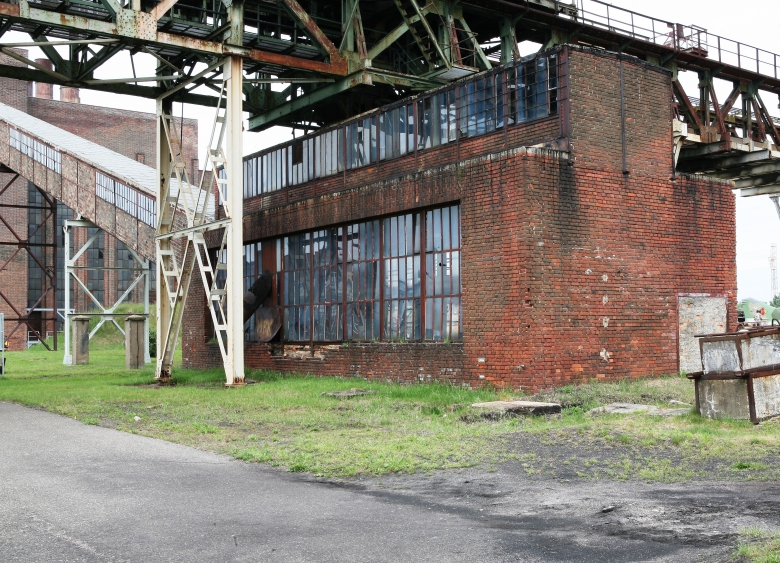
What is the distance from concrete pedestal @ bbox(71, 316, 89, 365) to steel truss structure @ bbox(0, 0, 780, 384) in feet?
17.3

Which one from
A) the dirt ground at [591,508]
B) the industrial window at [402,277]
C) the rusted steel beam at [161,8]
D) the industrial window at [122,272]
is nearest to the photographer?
the dirt ground at [591,508]

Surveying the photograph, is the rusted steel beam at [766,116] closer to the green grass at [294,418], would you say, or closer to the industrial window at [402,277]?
the industrial window at [402,277]

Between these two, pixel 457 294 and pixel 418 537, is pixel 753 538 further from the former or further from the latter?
pixel 457 294

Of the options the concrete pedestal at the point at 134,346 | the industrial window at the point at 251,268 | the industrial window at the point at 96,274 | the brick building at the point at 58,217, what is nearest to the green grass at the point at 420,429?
the industrial window at the point at 251,268

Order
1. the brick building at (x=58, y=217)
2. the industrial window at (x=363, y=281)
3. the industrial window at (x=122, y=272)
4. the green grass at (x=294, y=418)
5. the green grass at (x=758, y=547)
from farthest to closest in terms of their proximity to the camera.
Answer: the industrial window at (x=122, y=272), the brick building at (x=58, y=217), the industrial window at (x=363, y=281), the green grass at (x=294, y=418), the green grass at (x=758, y=547)

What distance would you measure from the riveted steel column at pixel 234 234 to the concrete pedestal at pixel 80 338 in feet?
41.3

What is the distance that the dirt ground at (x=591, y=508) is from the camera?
212 inches

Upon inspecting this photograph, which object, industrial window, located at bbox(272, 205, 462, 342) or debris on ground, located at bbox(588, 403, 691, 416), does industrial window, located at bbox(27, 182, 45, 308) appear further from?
debris on ground, located at bbox(588, 403, 691, 416)

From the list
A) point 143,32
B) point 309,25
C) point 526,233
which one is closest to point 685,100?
point 309,25

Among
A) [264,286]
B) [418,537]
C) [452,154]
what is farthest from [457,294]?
[418,537]

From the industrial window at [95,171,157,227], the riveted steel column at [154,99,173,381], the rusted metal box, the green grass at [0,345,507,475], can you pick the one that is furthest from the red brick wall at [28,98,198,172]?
the rusted metal box

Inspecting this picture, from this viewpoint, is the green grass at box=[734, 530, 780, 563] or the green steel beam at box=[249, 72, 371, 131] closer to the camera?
the green grass at box=[734, 530, 780, 563]

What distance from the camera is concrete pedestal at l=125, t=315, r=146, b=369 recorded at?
2703 cm

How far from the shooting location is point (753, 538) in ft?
17.6
